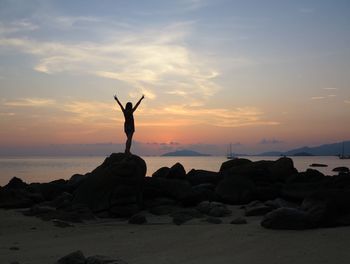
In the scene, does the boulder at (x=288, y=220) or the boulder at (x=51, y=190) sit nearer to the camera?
the boulder at (x=288, y=220)

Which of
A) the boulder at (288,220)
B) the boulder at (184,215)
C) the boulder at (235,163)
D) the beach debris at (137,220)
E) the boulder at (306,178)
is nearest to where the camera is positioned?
the boulder at (288,220)

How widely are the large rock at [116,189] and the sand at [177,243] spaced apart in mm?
2003

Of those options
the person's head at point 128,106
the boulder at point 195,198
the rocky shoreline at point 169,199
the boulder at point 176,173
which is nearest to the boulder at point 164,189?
the rocky shoreline at point 169,199

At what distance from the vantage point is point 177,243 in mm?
11555

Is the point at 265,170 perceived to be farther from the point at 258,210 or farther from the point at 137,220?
the point at 137,220

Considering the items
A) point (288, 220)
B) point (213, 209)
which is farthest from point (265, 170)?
point (288, 220)

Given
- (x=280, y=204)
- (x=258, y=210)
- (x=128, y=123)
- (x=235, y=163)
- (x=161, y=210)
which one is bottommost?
(x=161, y=210)

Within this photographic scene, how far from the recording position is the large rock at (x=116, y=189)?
1698 centimetres

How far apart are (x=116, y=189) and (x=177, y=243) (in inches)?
244

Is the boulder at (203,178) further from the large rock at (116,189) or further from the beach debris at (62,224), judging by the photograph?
the beach debris at (62,224)

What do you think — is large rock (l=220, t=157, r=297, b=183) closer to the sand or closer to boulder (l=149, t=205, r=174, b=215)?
boulder (l=149, t=205, r=174, b=215)

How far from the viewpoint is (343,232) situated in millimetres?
11508

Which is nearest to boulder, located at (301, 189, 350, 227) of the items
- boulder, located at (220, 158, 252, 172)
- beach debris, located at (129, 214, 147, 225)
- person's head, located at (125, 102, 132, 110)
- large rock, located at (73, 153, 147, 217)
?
beach debris, located at (129, 214, 147, 225)

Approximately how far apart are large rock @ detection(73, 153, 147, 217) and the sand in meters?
2.00
